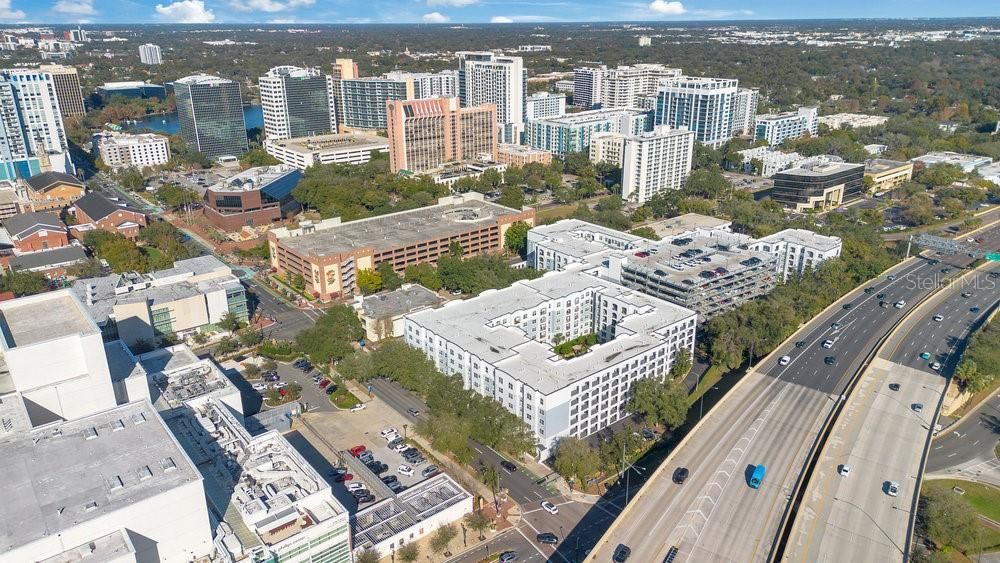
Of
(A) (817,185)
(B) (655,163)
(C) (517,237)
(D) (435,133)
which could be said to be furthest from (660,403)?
(D) (435,133)

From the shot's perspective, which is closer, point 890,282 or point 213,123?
point 890,282

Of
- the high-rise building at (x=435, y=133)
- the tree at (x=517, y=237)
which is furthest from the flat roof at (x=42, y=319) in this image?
the high-rise building at (x=435, y=133)

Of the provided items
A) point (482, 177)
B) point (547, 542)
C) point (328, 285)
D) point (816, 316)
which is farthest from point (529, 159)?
point (547, 542)

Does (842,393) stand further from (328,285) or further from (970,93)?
(970,93)

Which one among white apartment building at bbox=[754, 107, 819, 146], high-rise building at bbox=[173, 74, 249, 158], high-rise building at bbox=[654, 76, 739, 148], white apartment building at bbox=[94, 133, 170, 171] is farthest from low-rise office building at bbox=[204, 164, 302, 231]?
white apartment building at bbox=[754, 107, 819, 146]

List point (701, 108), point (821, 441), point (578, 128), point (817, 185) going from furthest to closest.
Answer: point (578, 128) < point (701, 108) < point (817, 185) < point (821, 441)

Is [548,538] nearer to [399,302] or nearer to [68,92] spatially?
[399,302]
